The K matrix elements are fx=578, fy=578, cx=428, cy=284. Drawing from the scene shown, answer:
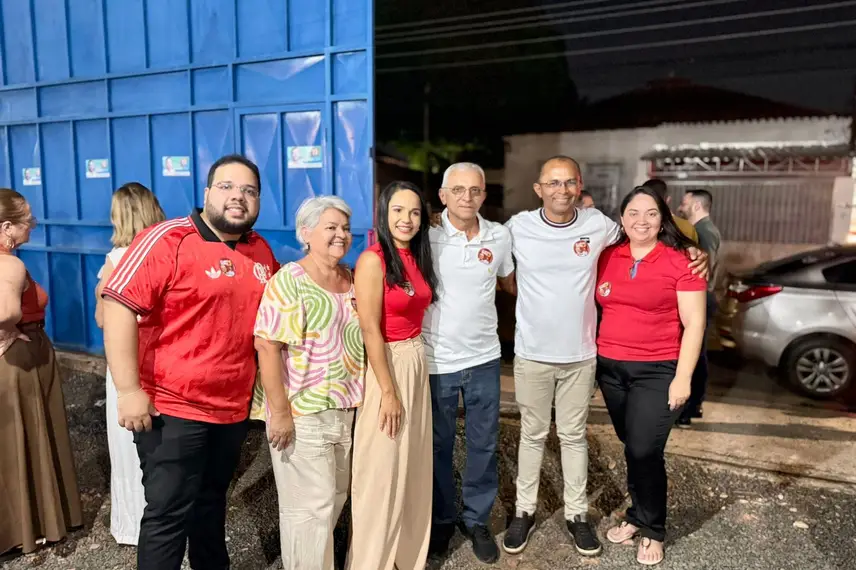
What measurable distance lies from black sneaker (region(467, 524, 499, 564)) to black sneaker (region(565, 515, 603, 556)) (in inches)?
16.4

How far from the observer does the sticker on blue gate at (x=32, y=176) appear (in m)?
6.00

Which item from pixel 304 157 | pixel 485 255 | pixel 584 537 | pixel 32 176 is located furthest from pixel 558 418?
pixel 32 176

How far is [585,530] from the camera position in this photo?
9.75 ft

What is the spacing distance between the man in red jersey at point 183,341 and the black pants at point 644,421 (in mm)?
1737

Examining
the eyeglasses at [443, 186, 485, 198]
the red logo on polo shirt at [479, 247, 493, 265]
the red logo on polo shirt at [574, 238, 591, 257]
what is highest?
the eyeglasses at [443, 186, 485, 198]

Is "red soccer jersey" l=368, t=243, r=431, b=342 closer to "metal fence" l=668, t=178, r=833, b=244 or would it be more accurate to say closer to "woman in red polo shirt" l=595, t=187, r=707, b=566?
"woman in red polo shirt" l=595, t=187, r=707, b=566

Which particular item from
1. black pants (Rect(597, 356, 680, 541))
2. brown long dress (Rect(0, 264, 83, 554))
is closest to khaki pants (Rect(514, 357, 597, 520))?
black pants (Rect(597, 356, 680, 541))

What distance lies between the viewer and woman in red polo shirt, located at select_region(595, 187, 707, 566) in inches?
105

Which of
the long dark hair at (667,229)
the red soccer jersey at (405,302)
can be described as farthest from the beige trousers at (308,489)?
the long dark hair at (667,229)

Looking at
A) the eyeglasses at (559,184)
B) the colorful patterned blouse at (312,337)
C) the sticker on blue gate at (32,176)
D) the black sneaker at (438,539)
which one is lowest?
the black sneaker at (438,539)

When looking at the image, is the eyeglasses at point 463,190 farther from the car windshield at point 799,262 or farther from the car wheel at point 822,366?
the car wheel at point 822,366

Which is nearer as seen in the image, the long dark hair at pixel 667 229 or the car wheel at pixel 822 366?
the long dark hair at pixel 667 229

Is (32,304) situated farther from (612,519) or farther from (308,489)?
(612,519)

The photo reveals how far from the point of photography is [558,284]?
281cm
